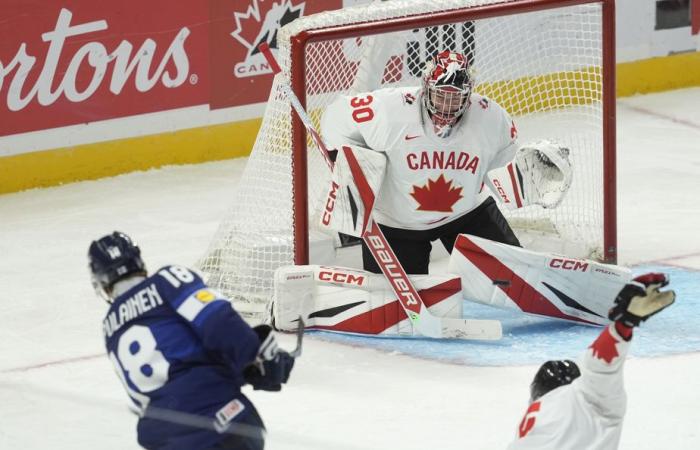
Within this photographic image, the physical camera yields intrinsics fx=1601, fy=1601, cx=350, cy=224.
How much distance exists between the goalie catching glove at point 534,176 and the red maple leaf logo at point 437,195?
194 millimetres

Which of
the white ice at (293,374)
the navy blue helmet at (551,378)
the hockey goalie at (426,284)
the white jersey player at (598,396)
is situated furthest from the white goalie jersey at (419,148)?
the white jersey player at (598,396)

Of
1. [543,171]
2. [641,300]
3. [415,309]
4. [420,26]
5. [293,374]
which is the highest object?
[420,26]

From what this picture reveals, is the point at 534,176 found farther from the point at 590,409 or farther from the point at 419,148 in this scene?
the point at 590,409

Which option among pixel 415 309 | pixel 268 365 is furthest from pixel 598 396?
pixel 415 309

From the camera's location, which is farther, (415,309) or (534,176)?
(534,176)

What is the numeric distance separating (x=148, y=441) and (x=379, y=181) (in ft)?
7.71

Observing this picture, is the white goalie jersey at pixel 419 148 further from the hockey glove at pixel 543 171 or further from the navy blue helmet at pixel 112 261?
the navy blue helmet at pixel 112 261

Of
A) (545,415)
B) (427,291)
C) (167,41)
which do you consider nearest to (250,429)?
(545,415)

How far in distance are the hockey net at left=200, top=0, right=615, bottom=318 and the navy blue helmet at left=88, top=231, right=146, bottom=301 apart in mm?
2291

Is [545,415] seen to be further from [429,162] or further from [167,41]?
[167,41]

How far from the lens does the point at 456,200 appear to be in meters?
5.86

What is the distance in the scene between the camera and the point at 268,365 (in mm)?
3607

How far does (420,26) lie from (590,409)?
9.13 ft

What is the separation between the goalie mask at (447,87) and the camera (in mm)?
5570
